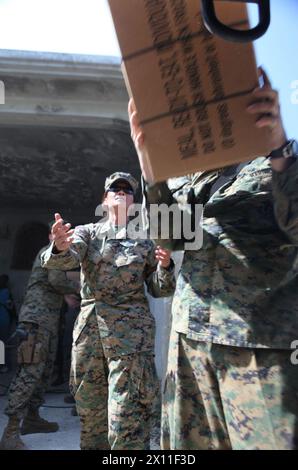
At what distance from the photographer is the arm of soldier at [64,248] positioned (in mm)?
2207

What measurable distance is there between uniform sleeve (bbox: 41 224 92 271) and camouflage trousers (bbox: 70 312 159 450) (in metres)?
0.31

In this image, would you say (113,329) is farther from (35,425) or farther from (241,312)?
(35,425)

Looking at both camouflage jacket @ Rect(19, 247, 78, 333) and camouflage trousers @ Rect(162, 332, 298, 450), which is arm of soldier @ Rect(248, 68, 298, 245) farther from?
camouflage jacket @ Rect(19, 247, 78, 333)

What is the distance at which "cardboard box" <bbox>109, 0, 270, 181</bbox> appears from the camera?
42.5 inches

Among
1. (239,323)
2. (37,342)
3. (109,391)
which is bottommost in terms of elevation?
(109,391)

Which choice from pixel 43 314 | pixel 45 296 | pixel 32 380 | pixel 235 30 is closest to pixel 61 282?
pixel 45 296

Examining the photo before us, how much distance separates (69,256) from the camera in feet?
7.64

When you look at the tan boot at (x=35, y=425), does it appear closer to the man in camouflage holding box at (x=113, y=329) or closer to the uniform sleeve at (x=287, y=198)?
the man in camouflage holding box at (x=113, y=329)

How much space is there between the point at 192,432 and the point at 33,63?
2.25m

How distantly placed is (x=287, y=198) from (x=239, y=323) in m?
0.36

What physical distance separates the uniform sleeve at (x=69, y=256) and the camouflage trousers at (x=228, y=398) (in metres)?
1.05

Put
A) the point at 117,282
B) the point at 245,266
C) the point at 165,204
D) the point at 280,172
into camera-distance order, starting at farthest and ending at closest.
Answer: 1. the point at 117,282
2. the point at 165,204
3. the point at 245,266
4. the point at 280,172

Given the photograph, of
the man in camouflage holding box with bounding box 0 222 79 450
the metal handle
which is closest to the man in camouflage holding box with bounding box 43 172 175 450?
the man in camouflage holding box with bounding box 0 222 79 450
